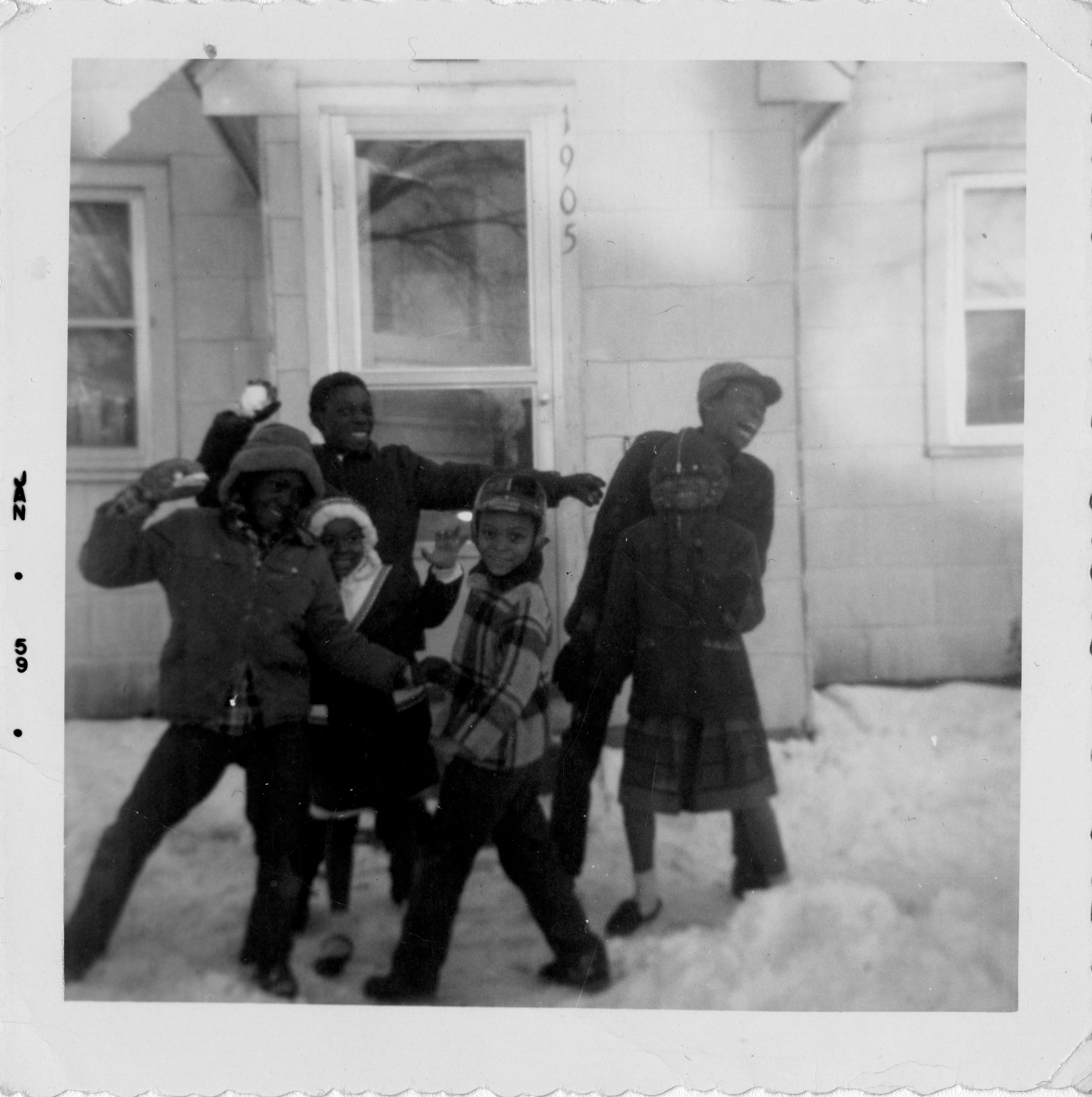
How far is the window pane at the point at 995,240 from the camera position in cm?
157

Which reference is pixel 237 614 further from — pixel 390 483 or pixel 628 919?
pixel 628 919

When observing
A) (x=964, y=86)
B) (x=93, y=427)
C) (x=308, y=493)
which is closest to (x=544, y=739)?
(x=308, y=493)

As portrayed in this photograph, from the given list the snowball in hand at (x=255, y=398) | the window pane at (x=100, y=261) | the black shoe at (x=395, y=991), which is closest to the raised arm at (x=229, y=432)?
the snowball in hand at (x=255, y=398)

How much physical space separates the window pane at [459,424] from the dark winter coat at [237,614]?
24 cm

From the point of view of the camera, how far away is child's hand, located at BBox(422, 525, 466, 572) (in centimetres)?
152

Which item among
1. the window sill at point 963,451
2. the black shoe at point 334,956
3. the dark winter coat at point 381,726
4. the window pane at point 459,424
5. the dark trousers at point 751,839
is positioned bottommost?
the black shoe at point 334,956

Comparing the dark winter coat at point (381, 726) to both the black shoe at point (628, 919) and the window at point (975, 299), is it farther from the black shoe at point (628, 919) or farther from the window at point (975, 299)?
the window at point (975, 299)

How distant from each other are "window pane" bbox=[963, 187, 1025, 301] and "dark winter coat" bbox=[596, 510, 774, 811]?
0.60 metres

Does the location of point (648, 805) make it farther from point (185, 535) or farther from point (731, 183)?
point (731, 183)

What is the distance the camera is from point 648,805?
1546 millimetres

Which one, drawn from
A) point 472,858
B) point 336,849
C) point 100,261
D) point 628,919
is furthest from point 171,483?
point 628,919

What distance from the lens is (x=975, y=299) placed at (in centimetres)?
157

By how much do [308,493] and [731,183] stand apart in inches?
34.1

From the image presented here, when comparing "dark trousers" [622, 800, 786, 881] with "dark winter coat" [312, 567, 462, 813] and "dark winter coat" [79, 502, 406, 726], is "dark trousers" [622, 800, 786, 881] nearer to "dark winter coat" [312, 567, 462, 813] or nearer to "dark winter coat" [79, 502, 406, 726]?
"dark winter coat" [312, 567, 462, 813]
